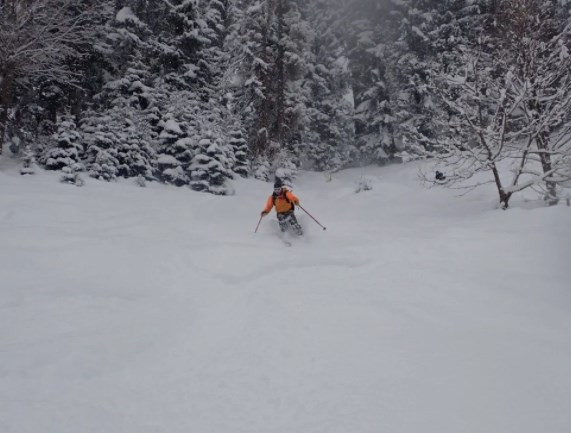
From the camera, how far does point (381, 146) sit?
946 inches

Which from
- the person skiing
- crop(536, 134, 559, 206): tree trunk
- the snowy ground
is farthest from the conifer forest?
the person skiing

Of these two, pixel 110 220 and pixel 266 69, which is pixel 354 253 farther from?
pixel 266 69

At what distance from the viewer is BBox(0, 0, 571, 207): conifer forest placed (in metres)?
10.6

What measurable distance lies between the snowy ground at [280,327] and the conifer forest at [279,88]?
3261mm

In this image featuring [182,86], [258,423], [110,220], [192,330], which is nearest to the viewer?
[258,423]

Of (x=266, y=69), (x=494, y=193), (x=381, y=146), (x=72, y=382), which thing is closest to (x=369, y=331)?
(x=72, y=382)

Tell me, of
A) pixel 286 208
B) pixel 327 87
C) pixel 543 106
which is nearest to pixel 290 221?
pixel 286 208

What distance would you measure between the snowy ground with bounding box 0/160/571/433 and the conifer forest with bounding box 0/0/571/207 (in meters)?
3.26

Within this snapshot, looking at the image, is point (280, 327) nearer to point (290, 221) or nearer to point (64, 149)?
point (290, 221)

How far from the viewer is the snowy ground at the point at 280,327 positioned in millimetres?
3236

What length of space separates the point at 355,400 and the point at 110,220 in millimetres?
7535

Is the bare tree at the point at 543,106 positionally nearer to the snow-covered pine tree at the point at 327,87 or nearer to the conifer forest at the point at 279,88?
the conifer forest at the point at 279,88

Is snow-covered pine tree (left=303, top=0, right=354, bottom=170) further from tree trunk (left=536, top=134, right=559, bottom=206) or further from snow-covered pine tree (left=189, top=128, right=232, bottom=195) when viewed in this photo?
tree trunk (left=536, top=134, right=559, bottom=206)

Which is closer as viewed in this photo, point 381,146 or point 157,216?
point 157,216
